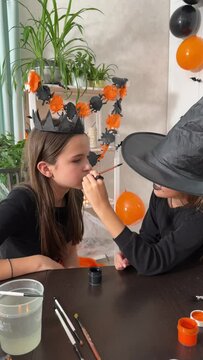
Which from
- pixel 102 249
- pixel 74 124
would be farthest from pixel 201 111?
pixel 102 249

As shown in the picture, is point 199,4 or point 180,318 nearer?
point 180,318

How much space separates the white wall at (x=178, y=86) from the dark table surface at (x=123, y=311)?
2068 millimetres

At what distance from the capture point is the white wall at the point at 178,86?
8.63 ft

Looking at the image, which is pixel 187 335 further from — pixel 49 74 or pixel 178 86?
pixel 178 86

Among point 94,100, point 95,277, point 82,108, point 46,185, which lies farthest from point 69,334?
point 94,100

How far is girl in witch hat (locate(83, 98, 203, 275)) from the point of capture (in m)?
0.62

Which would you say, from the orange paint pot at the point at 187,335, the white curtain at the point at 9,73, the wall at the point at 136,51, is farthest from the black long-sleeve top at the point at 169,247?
the wall at the point at 136,51

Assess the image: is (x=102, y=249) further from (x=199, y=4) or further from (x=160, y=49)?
(x=199, y=4)

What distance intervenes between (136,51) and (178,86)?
1.58 ft

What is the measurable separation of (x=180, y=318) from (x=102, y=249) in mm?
1772

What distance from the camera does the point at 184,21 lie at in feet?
7.61

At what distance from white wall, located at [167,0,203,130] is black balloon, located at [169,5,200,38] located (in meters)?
0.32

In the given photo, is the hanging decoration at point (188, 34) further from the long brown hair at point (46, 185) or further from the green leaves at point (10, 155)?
the long brown hair at point (46, 185)

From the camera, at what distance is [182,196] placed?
0.99 metres
